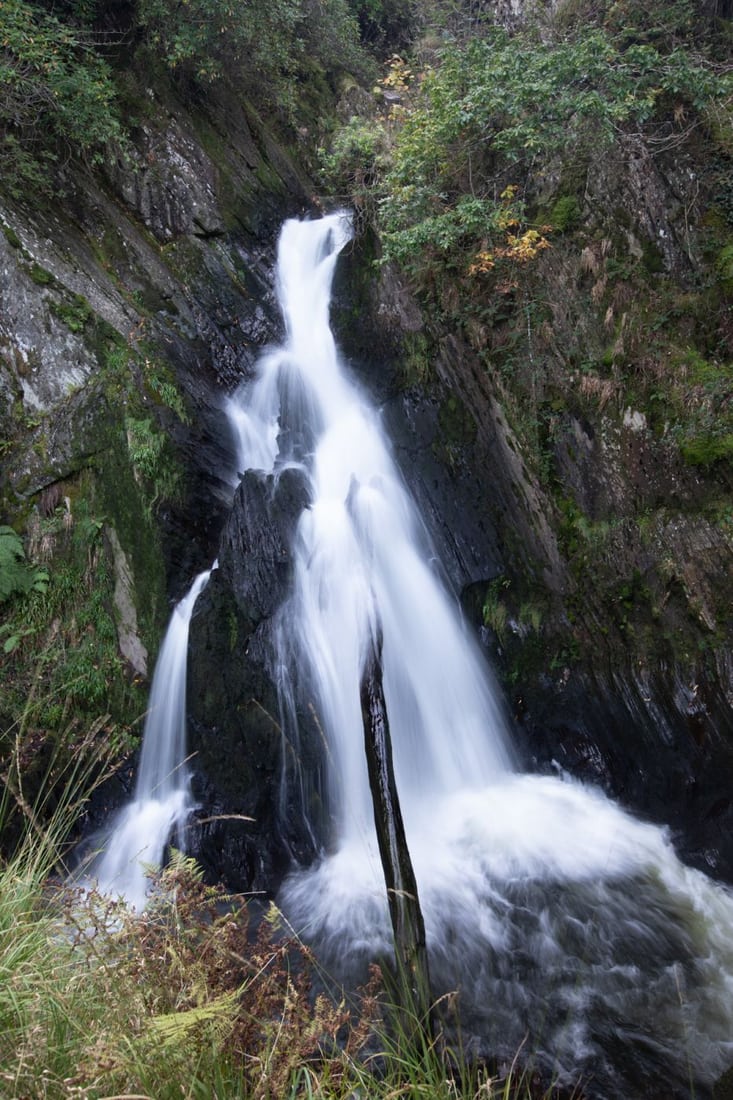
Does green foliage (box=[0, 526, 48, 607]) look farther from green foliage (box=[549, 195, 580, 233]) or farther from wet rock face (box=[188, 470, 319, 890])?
green foliage (box=[549, 195, 580, 233])

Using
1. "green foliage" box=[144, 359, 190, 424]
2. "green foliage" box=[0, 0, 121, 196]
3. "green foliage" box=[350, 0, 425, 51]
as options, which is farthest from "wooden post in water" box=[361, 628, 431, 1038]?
"green foliage" box=[350, 0, 425, 51]

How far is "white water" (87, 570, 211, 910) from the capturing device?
17.4ft

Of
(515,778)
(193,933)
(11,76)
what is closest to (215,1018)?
(193,933)

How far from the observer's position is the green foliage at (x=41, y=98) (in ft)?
21.1

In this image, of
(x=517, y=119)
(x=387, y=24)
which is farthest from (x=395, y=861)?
(x=387, y=24)

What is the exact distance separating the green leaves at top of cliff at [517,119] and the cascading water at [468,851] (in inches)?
103

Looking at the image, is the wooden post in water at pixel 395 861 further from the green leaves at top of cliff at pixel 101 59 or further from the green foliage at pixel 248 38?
the green foliage at pixel 248 38

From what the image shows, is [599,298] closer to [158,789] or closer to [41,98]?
[158,789]

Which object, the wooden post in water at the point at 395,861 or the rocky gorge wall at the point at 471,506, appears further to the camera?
the rocky gorge wall at the point at 471,506

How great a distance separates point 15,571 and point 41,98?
18.3 ft

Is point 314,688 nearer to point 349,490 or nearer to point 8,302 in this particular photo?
point 349,490

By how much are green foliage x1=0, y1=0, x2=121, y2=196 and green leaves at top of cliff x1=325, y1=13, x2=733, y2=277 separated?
3915 mm

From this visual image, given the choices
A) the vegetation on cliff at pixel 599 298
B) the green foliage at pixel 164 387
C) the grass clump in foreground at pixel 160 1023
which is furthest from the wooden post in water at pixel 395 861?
the green foliage at pixel 164 387

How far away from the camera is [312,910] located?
4938 mm
